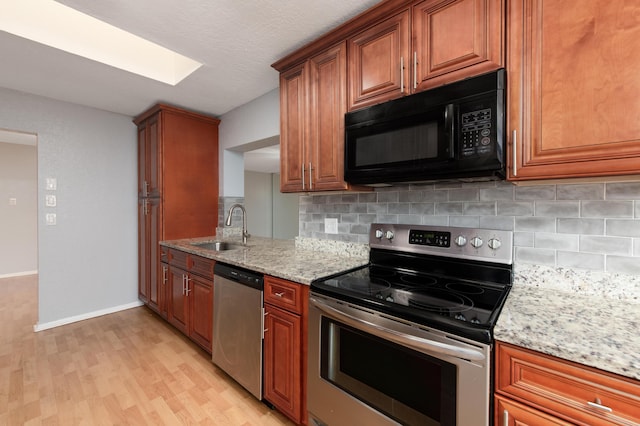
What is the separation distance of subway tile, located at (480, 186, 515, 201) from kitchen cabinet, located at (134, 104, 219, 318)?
287 cm

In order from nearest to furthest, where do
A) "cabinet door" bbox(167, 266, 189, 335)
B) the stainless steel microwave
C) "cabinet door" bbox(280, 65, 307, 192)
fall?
the stainless steel microwave → "cabinet door" bbox(280, 65, 307, 192) → "cabinet door" bbox(167, 266, 189, 335)

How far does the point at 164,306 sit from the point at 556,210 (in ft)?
10.7

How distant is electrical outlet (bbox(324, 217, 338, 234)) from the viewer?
2.15 metres

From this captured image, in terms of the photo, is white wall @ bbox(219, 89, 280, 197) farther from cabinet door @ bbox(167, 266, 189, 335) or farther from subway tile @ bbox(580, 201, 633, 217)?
subway tile @ bbox(580, 201, 633, 217)

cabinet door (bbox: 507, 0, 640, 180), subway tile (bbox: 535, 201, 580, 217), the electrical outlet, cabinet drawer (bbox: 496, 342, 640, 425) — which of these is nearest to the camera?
cabinet drawer (bbox: 496, 342, 640, 425)

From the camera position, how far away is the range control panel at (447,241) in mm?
1353

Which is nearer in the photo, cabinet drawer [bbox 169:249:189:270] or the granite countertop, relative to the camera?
the granite countertop

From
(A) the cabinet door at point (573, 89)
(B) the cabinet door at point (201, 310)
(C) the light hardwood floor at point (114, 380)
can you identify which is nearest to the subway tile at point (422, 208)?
(A) the cabinet door at point (573, 89)

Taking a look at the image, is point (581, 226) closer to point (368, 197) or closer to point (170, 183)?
point (368, 197)

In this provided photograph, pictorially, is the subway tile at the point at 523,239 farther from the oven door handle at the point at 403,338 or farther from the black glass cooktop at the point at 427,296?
the oven door handle at the point at 403,338

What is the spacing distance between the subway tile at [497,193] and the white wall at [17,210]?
661 centimetres

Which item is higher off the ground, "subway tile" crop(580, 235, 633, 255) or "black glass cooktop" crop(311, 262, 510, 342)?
"subway tile" crop(580, 235, 633, 255)

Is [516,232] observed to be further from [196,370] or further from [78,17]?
[78,17]

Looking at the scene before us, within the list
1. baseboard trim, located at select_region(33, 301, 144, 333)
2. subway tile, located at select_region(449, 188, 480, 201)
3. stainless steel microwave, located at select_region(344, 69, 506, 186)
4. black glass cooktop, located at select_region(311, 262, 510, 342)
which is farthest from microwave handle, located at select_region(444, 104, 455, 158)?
baseboard trim, located at select_region(33, 301, 144, 333)
